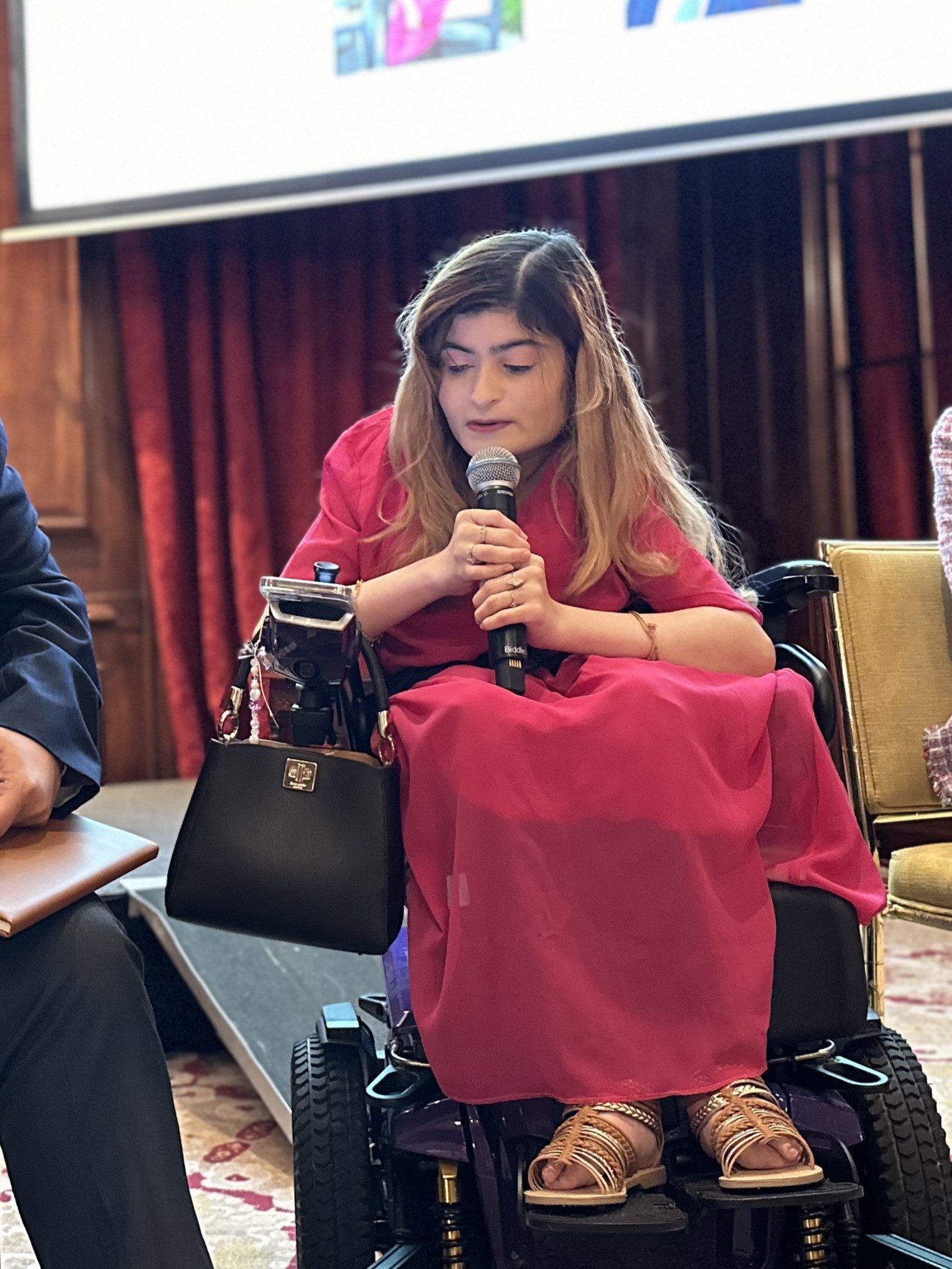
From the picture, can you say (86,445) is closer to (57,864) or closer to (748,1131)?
(57,864)

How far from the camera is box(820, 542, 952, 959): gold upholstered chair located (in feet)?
5.45

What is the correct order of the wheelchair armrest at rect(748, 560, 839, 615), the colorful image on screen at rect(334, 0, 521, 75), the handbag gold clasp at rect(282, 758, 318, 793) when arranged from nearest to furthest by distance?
the handbag gold clasp at rect(282, 758, 318, 793) → the wheelchair armrest at rect(748, 560, 839, 615) → the colorful image on screen at rect(334, 0, 521, 75)

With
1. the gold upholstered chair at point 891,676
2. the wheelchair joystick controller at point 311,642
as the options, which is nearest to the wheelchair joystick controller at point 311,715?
the wheelchair joystick controller at point 311,642

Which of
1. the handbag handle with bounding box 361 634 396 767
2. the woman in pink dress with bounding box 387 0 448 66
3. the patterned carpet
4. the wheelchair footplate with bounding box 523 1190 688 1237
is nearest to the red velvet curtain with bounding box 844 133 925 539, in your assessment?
the woman in pink dress with bounding box 387 0 448 66

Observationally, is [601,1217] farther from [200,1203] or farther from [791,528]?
[791,528]

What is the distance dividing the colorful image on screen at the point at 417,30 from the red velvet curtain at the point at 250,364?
1.47 ft

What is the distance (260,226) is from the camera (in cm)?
340

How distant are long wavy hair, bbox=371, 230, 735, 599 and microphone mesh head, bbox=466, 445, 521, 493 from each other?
0.29 ft

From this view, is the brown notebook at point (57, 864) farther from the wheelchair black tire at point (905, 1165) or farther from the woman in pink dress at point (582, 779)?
the wheelchair black tire at point (905, 1165)

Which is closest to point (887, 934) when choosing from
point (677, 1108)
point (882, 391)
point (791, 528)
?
point (791, 528)

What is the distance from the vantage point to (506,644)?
1.14 metres

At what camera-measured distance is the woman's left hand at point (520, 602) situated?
1142 millimetres

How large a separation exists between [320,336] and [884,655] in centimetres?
206

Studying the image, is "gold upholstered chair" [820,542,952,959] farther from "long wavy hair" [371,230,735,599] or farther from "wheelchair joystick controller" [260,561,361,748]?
"wheelchair joystick controller" [260,561,361,748]
